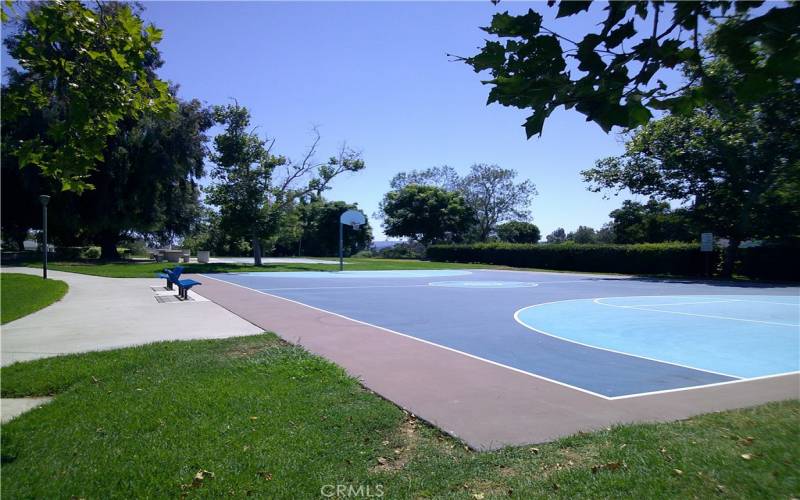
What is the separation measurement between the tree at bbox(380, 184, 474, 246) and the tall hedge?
42.4 ft

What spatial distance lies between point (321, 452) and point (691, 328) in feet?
35.3

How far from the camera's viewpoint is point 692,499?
11.7ft

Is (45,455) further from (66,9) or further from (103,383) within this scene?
(66,9)

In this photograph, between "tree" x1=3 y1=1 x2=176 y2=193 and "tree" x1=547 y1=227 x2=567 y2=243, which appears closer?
"tree" x1=3 y1=1 x2=176 y2=193

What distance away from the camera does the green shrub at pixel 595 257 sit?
35.0 metres

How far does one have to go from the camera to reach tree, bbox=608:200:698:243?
167 feet

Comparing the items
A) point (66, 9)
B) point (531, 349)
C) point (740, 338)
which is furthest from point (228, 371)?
point (740, 338)

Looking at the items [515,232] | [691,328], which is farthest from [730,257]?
[515,232]

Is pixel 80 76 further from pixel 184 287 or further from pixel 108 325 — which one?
pixel 184 287

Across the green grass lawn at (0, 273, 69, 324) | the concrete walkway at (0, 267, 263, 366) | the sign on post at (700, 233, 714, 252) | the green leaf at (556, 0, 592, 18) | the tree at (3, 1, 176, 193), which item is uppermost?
the tree at (3, 1, 176, 193)

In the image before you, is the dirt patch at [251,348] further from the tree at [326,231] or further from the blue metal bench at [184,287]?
the tree at [326,231]

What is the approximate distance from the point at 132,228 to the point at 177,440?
4162 cm

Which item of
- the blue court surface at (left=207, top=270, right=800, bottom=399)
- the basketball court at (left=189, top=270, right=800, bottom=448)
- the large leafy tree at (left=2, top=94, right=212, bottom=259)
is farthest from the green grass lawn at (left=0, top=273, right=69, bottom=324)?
the large leafy tree at (left=2, top=94, right=212, bottom=259)

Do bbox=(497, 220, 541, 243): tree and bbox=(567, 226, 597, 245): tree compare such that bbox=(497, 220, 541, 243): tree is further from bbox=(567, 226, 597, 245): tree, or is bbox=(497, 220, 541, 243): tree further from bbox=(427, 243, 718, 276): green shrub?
bbox=(427, 243, 718, 276): green shrub
